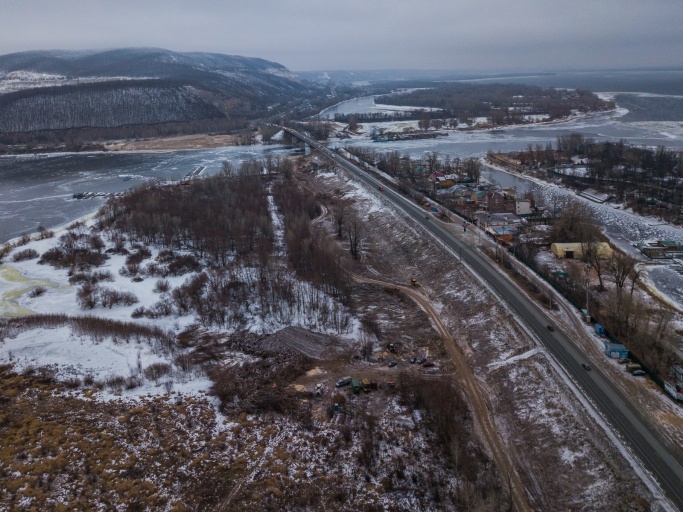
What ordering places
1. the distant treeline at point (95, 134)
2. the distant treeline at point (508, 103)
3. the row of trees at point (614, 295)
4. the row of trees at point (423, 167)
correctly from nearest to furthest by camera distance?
the row of trees at point (614, 295) < the row of trees at point (423, 167) < the distant treeline at point (95, 134) < the distant treeline at point (508, 103)

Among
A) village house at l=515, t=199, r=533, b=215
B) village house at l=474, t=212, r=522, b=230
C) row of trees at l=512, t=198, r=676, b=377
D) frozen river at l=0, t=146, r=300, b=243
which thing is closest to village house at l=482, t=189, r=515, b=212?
village house at l=474, t=212, r=522, b=230

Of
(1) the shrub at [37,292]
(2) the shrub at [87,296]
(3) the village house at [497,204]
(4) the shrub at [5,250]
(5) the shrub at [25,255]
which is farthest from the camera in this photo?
(3) the village house at [497,204]

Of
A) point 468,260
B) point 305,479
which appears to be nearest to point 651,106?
point 468,260

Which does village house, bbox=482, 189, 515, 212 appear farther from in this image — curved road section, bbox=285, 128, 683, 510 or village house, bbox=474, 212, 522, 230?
curved road section, bbox=285, 128, 683, 510

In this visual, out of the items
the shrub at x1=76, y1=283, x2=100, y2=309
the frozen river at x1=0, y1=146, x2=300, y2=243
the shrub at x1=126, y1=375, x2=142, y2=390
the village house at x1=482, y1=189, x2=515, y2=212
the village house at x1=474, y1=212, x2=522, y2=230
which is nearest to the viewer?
the shrub at x1=126, y1=375, x2=142, y2=390

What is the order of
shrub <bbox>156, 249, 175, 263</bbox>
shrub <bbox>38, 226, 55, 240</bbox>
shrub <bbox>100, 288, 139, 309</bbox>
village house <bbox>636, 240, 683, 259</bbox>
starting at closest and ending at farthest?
shrub <bbox>100, 288, 139, 309</bbox>, village house <bbox>636, 240, 683, 259</bbox>, shrub <bbox>156, 249, 175, 263</bbox>, shrub <bbox>38, 226, 55, 240</bbox>

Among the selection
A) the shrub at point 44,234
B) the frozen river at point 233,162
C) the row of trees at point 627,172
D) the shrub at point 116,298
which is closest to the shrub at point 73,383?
the shrub at point 116,298

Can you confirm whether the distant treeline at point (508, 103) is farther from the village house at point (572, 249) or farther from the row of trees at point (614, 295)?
the village house at point (572, 249)
